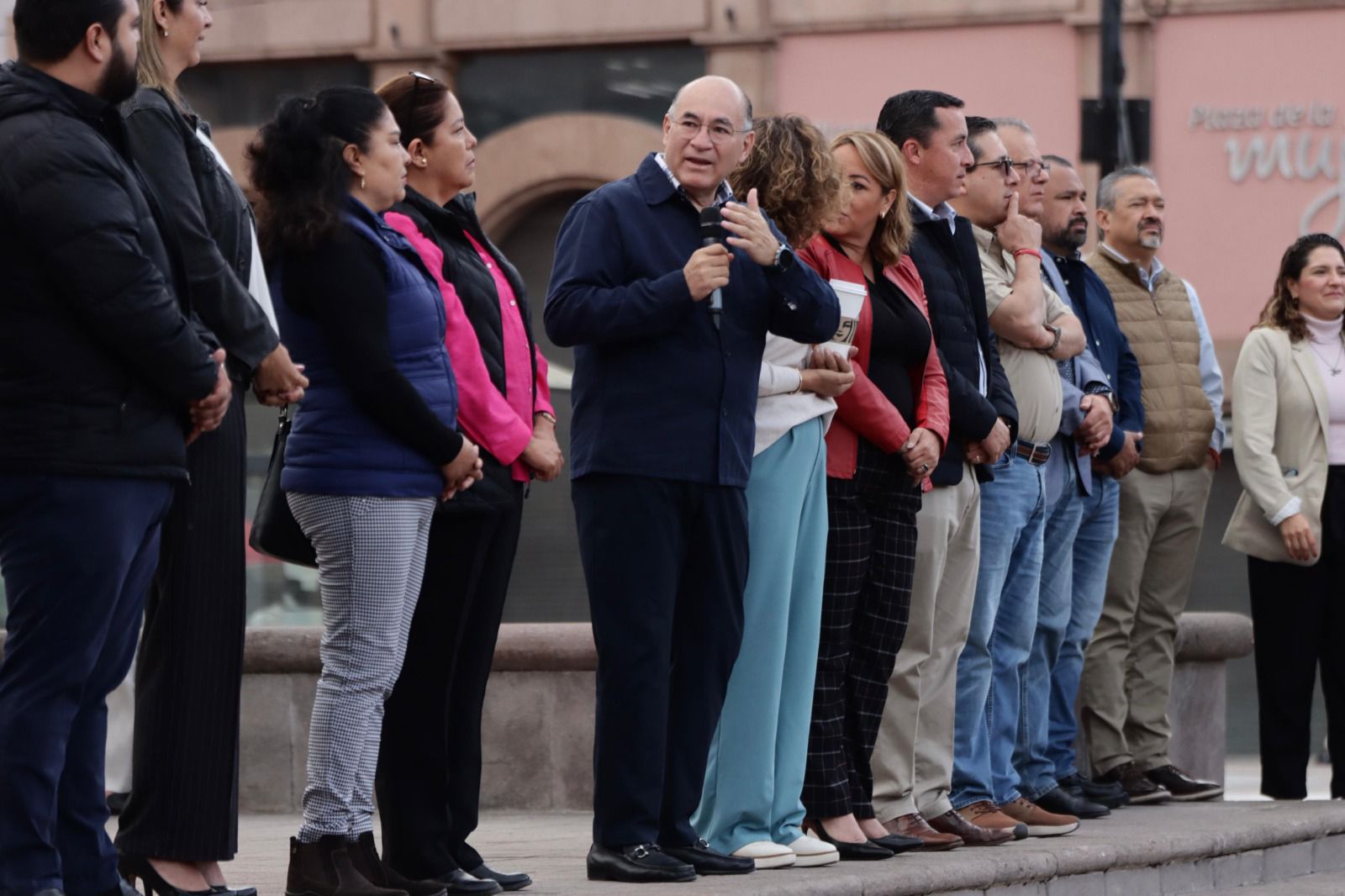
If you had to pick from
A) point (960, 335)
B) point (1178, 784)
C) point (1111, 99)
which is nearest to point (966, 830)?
point (960, 335)

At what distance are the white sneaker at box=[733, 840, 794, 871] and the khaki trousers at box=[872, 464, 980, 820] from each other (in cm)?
85

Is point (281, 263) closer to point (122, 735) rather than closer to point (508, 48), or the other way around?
point (122, 735)

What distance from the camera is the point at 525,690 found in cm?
948

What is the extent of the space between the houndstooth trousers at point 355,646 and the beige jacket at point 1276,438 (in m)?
4.97

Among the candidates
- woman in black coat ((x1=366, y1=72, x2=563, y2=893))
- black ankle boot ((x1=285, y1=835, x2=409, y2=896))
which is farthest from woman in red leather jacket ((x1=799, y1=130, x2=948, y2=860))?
black ankle boot ((x1=285, y1=835, x2=409, y2=896))

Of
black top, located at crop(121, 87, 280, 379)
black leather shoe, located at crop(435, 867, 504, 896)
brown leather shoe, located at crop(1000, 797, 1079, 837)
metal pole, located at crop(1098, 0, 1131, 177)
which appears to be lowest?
brown leather shoe, located at crop(1000, 797, 1079, 837)

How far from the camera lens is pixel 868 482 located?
6809 mm

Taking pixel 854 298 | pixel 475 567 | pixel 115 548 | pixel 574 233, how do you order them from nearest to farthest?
pixel 115 548 < pixel 475 567 < pixel 574 233 < pixel 854 298

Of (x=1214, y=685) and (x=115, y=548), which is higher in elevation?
(x=115, y=548)

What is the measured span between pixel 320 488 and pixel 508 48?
14.1 m

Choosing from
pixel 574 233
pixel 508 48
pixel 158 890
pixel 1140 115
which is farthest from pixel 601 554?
pixel 508 48

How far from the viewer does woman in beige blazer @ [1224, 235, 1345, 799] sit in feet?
31.2

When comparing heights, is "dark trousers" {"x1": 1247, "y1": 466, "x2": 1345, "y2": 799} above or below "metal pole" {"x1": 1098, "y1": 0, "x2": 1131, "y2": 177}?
below

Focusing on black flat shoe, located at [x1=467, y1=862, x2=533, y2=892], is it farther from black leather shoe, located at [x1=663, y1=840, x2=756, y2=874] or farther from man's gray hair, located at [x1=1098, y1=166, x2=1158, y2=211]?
man's gray hair, located at [x1=1098, y1=166, x2=1158, y2=211]
